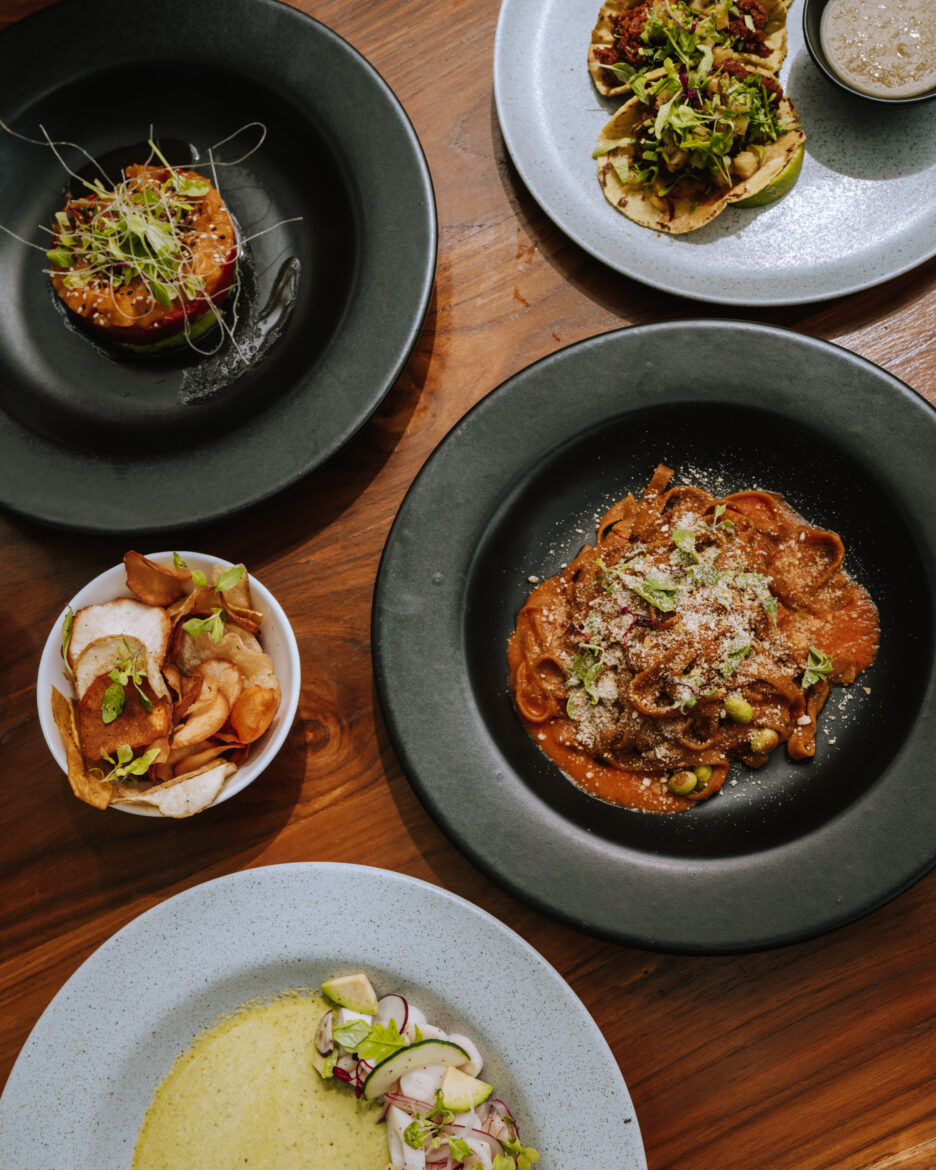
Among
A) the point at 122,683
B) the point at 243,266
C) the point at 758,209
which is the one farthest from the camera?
the point at 243,266

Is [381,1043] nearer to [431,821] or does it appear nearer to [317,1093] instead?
[317,1093]

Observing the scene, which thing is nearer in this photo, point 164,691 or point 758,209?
point 164,691

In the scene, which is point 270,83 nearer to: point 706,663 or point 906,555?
point 706,663

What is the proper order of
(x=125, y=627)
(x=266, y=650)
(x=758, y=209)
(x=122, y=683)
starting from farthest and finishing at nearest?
(x=758, y=209) → (x=266, y=650) → (x=125, y=627) → (x=122, y=683)

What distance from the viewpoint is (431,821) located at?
2.38 metres

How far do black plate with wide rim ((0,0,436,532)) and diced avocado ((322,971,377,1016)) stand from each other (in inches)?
50.6

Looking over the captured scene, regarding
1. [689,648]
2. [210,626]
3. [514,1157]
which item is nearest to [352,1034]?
[514,1157]

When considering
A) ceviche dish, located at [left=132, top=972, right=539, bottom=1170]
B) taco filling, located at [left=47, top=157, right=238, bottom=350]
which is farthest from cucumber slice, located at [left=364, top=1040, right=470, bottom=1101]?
taco filling, located at [left=47, top=157, right=238, bottom=350]

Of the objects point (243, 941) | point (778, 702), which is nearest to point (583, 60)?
point (778, 702)

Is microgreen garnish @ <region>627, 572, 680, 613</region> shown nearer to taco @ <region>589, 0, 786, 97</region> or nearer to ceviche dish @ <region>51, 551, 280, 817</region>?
ceviche dish @ <region>51, 551, 280, 817</region>

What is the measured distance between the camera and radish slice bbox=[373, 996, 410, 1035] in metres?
2.24

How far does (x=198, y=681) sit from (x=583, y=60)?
2.09 m

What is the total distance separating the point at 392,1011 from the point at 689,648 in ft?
4.07

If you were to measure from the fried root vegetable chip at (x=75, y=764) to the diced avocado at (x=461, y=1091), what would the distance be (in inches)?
44.0
